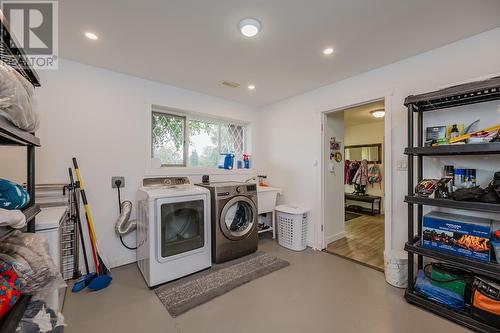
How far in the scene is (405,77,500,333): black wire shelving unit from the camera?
1520mm

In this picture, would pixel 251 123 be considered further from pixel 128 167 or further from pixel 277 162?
pixel 128 167

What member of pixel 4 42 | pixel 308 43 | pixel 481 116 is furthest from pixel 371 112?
pixel 4 42

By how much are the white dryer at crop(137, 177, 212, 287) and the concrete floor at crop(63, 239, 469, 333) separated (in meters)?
0.25

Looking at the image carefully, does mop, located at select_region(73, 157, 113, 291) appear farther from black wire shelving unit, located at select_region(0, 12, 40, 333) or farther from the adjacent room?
black wire shelving unit, located at select_region(0, 12, 40, 333)

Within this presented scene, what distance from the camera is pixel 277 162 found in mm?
3770

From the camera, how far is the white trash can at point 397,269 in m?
2.11

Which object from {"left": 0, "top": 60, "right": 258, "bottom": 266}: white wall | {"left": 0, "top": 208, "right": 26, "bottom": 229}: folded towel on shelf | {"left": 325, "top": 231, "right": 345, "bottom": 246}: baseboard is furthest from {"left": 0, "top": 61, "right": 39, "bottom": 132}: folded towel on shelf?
{"left": 325, "top": 231, "right": 345, "bottom": 246}: baseboard

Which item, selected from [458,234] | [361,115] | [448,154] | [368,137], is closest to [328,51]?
[448,154]

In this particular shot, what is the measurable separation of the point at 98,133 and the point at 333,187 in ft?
11.1

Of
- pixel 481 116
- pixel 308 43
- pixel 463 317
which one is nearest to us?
pixel 463 317

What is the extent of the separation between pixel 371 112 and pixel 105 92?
4.67 meters

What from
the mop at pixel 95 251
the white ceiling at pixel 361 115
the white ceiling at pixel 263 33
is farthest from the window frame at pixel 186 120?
the white ceiling at pixel 361 115

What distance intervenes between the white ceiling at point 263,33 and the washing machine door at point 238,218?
5.57ft

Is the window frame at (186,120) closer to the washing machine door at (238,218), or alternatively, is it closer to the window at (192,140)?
the window at (192,140)
